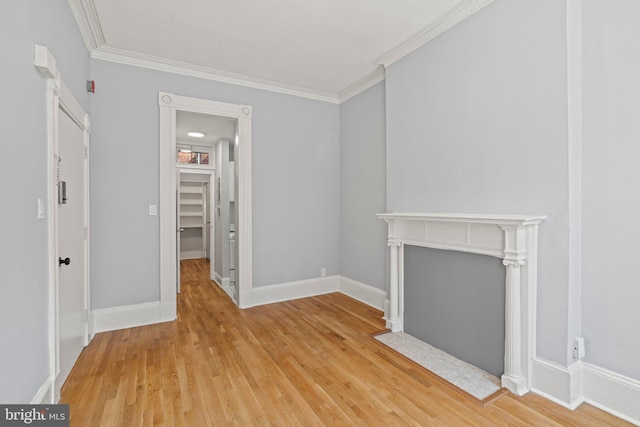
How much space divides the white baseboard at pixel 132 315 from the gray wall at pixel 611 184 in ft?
12.7

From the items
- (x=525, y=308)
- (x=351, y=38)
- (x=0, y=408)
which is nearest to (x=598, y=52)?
(x=525, y=308)

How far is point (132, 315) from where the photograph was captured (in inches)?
130

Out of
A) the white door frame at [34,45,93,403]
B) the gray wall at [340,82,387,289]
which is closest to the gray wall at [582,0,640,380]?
the gray wall at [340,82,387,289]

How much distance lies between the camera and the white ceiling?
2543 millimetres

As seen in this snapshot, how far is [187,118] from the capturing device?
4.16m

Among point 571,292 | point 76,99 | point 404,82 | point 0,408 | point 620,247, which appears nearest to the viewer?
point 0,408

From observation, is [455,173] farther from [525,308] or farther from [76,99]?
[76,99]

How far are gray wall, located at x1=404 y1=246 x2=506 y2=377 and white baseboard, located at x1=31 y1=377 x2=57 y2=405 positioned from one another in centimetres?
283

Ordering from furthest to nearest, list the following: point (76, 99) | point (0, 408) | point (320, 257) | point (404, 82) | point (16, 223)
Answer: point (320, 257)
point (404, 82)
point (76, 99)
point (16, 223)
point (0, 408)

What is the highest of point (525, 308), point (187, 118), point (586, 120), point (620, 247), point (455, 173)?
point (187, 118)

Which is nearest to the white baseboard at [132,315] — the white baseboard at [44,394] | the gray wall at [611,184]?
the white baseboard at [44,394]

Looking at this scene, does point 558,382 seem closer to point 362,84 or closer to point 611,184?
point 611,184

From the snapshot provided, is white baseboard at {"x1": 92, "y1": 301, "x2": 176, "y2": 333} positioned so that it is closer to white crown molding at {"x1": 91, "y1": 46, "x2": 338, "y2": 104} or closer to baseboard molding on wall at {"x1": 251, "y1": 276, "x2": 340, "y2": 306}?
baseboard molding on wall at {"x1": 251, "y1": 276, "x2": 340, "y2": 306}

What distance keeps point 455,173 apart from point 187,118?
3.52 metres
